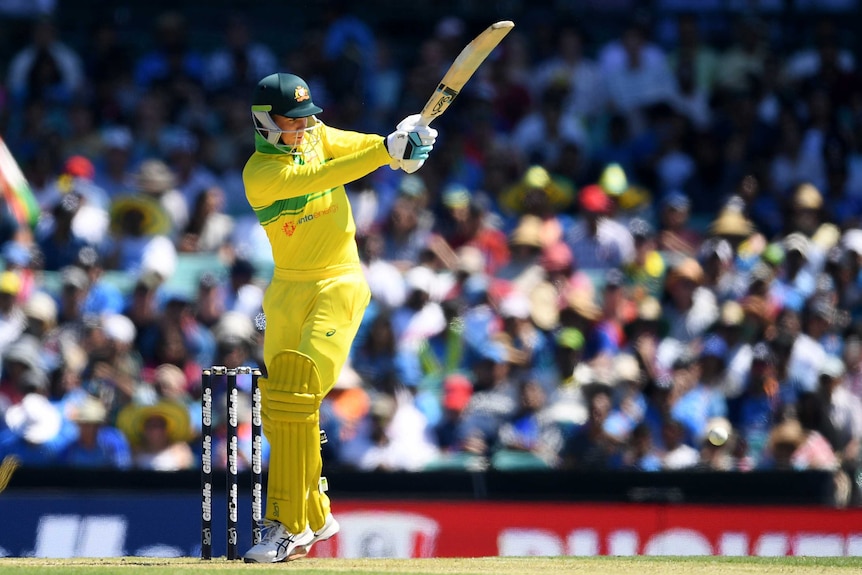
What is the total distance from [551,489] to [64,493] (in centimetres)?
291

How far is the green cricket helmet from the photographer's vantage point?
7762 millimetres

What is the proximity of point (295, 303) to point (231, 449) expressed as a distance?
2.69 ft

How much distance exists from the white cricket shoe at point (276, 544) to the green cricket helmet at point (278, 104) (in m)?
1.90

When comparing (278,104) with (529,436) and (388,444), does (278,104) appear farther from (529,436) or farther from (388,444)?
(529,436)

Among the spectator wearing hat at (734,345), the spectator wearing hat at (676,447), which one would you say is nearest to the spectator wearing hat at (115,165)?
→ the spectator wearing hat at (734,345)

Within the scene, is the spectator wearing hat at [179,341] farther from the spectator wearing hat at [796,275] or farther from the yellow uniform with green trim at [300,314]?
the spectator wearing hat at [796,275]

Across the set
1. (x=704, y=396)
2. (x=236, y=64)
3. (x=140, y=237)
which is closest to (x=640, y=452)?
(x=704, y=396)

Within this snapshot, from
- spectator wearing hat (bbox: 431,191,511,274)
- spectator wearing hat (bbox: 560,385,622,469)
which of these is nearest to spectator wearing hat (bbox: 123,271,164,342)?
spectator wearing hat (bbox: 431,191,511,274)

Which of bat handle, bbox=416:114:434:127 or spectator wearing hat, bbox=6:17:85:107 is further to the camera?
spectator wearing hat, bbox=6:17:85:107

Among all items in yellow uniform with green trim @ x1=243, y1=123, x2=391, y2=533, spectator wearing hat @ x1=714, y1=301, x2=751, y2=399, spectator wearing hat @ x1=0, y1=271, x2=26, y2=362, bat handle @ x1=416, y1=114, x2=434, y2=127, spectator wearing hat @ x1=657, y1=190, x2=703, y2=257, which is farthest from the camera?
spectator wearing hat @ x1=657, y1=190, x2=703, y2=257

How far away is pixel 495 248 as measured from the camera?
13016mm

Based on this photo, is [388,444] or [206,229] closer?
[388,444]

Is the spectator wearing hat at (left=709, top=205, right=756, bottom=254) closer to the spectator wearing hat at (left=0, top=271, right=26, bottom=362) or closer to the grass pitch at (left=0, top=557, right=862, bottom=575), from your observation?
the grass pitch at (left=0, top=557, right=862, bottom=575)

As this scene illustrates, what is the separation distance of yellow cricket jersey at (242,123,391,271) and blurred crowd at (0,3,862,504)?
3036 mm
